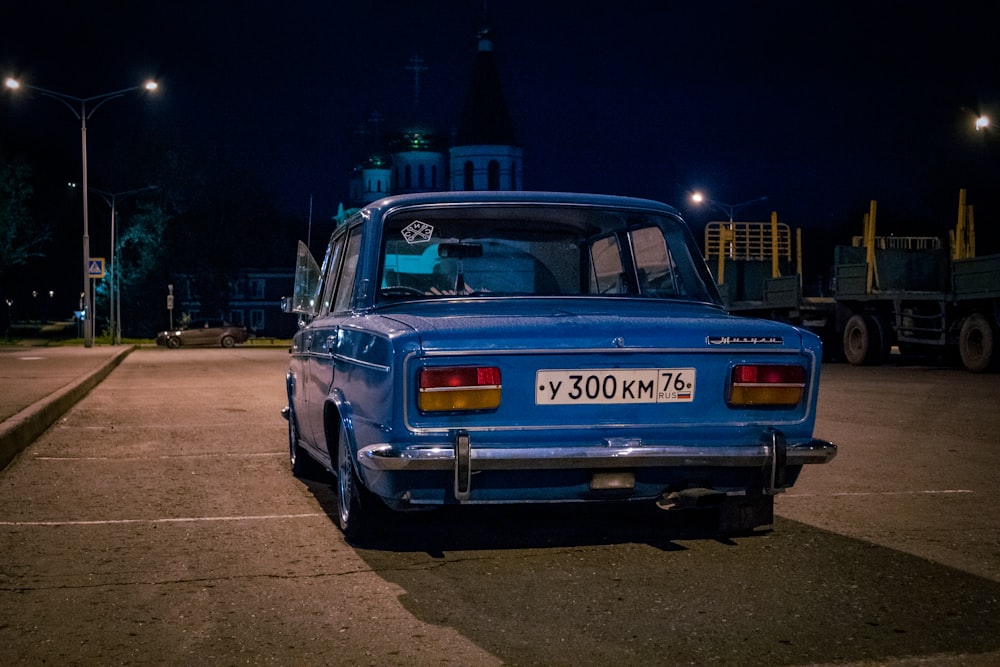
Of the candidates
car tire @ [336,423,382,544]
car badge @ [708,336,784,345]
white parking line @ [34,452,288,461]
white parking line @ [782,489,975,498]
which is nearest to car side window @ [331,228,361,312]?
car tire @ [336,423,382,544]

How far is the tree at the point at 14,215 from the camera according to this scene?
62.7m

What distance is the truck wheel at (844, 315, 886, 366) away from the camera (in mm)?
24203

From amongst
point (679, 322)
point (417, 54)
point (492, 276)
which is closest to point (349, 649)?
point (679, 322)

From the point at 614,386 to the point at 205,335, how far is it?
165 ft

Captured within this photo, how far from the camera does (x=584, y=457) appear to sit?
15.7 feet

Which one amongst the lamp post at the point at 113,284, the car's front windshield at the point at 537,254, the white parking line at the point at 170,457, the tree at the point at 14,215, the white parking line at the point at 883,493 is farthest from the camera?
the tree at the point at 14,215

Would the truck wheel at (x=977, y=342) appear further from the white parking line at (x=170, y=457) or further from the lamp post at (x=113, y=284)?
the lamp post at (x=113, y=284)

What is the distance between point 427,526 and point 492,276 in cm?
131

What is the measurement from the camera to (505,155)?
119062mm

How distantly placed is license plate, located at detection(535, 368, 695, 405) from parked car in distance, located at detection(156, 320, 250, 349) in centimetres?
4920

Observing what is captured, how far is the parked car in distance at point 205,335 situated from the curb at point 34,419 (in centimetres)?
3504

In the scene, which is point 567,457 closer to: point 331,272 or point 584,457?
point 584,457

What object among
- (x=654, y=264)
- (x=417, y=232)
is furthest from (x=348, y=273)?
(x=654, y=264)

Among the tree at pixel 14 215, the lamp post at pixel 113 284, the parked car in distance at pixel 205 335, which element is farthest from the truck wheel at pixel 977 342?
the tree at pixel 14 215
